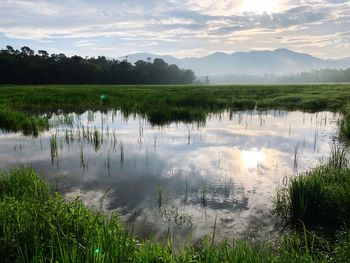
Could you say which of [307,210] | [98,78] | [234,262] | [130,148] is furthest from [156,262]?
[98,78]

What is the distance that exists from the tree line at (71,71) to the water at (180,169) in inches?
3295

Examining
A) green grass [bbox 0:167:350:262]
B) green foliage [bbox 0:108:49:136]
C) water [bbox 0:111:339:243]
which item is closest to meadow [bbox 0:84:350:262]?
green grass [bbox 0:167:350:262]

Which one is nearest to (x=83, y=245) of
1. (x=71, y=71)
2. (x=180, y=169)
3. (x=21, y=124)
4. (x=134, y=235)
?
(x=134, y=235)

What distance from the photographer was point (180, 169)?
539 inches

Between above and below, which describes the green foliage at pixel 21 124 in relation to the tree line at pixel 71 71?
below

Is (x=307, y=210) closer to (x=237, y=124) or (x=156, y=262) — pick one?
(x=156, y=262)

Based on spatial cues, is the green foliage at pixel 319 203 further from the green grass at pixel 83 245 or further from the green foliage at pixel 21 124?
the green foliage at pixel 21 124

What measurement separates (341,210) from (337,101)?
35695 mm

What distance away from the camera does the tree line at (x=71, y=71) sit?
3848 inches

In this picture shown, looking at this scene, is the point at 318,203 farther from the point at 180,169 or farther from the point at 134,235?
the point at 180,169

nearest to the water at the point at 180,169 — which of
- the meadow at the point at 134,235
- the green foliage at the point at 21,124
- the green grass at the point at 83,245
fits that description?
the meadow at the point at 134,235

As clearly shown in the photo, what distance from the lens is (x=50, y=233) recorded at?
19.9 feet

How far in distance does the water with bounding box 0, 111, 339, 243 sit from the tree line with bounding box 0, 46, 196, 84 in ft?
275

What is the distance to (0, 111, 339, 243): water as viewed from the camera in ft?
29.9
